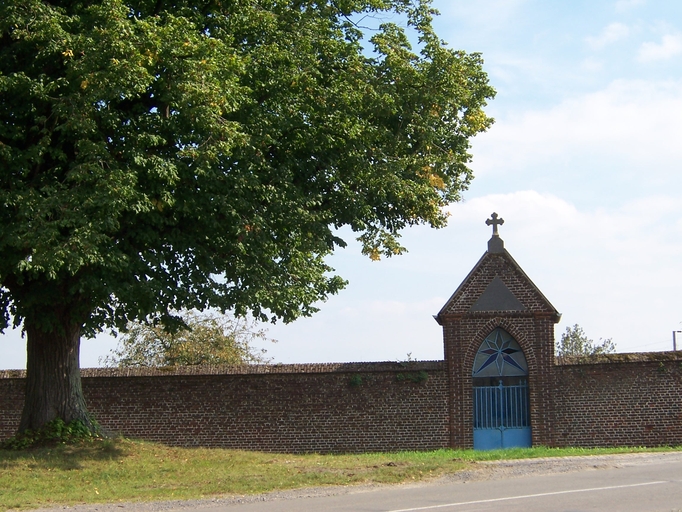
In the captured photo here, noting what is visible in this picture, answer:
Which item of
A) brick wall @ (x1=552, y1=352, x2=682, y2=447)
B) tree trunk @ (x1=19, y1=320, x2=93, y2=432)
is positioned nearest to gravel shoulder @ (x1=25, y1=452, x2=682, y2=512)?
brick wall @ (x1=552, y1=352, x2=682, y2=447)

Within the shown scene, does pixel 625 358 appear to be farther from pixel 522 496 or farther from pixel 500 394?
pixel 522 496

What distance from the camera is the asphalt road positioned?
992 centimetres

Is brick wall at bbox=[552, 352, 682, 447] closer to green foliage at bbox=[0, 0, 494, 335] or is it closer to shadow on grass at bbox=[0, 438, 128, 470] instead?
green foliage at bbox=[0, 0, 494, 335]

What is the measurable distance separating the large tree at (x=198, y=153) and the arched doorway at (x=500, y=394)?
4.14 m

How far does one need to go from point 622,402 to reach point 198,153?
11988 mm

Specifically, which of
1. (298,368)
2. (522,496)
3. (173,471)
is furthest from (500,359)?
(522,496)

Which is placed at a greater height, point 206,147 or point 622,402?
point 206,147

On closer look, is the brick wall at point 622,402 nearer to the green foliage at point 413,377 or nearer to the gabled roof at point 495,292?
the gabled roof at point 495,292

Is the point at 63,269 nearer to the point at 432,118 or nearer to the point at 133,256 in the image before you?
the point at 133,256

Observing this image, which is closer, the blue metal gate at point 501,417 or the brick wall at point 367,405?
the brick wall at point 367,405

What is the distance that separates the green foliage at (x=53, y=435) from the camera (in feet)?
53.1

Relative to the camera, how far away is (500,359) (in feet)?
66.1

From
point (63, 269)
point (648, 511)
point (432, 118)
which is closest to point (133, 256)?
point (63, 269)

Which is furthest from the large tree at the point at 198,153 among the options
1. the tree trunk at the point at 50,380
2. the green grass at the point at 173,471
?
the green grass at the point at 173,471
